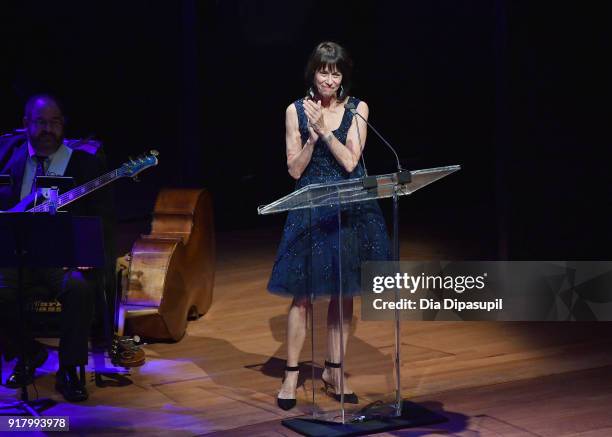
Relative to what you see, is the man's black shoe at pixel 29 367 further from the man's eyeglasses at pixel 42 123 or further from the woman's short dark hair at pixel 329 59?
the woman's short dark hair at pixel 329 59

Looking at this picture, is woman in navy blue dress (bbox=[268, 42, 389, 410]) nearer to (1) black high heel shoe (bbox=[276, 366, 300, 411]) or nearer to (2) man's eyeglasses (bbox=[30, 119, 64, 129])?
(1) black high heel shoe (bbox=[276, 366, 300, 411])

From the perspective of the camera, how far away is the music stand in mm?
4168

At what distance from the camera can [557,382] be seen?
15.4ft

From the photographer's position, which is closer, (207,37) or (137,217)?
(207,37)

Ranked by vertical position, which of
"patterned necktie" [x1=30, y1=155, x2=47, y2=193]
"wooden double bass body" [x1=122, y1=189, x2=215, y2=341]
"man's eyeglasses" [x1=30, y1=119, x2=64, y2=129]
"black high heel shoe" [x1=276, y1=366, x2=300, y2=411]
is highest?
"man's eyeglasses" [x1=30, y1=119, x2=64, y2=129]

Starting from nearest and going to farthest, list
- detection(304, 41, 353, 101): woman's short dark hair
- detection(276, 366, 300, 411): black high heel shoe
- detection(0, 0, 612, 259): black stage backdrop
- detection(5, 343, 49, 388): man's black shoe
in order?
detection(304, 41, 353, 101): woman's short dark hair
detection(276, 366, 300, 411): black high heel shoe
detection(5, 343, 49, 388): man's black shoe
detection(0, 0, 612, 259): black stage backdrop

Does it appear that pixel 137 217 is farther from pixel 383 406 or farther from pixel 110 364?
pixel 383 406

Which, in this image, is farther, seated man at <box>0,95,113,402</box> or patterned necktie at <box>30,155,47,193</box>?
patterned necktie at <box>30,155,47,193</box>

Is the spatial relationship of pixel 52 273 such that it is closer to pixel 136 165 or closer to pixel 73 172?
pixel 73 172

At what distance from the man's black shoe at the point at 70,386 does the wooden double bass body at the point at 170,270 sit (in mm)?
808

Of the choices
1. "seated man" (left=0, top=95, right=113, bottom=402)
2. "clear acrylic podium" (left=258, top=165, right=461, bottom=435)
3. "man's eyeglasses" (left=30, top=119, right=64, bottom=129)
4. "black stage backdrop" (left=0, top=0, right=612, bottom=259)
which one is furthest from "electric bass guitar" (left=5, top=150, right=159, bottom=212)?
"black stage backdrop" (left=0, top=0, right=612, bottom=259)

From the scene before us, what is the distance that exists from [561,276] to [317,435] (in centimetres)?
271

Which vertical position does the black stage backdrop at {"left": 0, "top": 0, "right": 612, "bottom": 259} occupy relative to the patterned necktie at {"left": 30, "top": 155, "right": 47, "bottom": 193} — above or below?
above

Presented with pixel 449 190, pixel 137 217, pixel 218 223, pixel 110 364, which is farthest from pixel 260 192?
pixel 110 364
